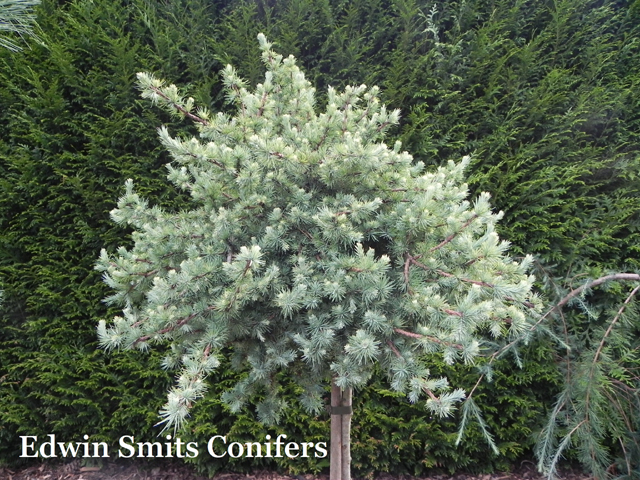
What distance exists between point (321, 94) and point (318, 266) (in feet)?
6.21

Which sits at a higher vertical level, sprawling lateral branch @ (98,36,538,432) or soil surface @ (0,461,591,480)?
sprawling lateral branch @ (98,36,538,432)

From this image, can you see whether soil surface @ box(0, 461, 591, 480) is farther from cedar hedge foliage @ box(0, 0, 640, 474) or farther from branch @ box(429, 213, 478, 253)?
branch @ box(429, 213, 478, 253)

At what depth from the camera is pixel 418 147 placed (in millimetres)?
2959

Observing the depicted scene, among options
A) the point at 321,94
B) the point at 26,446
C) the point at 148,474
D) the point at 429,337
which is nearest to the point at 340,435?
the point at 429,337

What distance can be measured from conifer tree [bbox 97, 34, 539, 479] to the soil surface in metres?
1.69

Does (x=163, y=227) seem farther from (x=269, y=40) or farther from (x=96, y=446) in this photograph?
(x=96, y=446)

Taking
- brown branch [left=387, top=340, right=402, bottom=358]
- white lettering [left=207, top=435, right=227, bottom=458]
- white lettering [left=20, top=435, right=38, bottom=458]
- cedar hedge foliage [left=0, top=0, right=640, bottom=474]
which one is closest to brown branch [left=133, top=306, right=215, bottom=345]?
brown branch [left=387, top=340, right=402, bottom=358]

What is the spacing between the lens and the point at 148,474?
304 centimetres

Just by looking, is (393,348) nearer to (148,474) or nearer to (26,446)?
(148,474)

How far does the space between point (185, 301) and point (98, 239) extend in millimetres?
1804

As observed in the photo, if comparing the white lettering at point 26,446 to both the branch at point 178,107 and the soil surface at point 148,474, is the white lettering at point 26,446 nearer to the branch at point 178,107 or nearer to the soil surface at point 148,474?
the soil surface at point 148,474

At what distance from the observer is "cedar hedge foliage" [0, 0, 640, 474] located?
9.56 ft

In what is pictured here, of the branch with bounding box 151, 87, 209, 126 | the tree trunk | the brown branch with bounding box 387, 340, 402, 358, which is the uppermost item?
the branch with bounding box 151, 87, 209, 126

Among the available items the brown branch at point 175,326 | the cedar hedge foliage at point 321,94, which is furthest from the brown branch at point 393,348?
the cedar hedge foliage at point 321,94
